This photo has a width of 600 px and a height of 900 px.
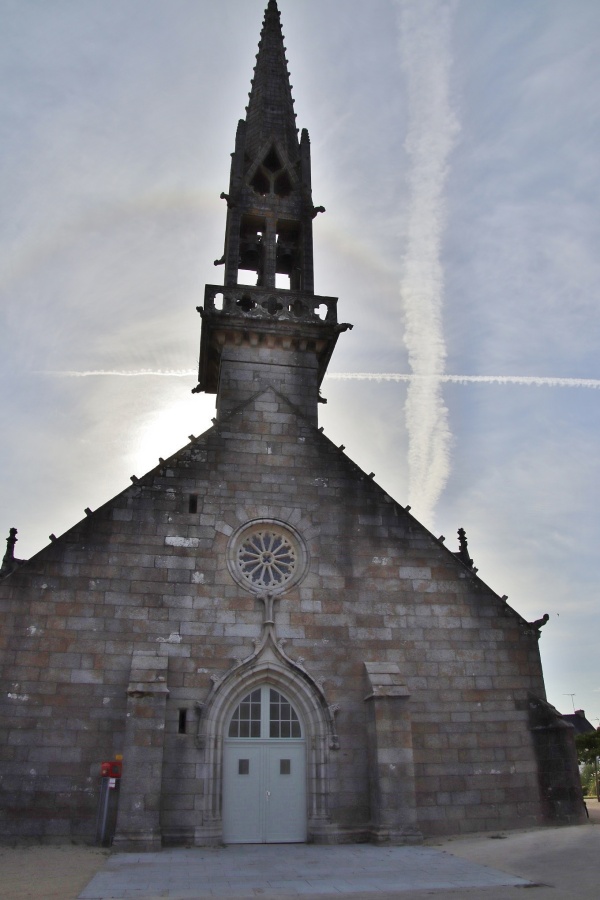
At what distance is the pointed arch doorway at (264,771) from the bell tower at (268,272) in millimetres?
7571

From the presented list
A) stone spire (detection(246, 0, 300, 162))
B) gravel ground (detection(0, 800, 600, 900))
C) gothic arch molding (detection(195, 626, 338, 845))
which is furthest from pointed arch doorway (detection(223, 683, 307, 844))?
stone spire (detection(246, 0, 300, 162))

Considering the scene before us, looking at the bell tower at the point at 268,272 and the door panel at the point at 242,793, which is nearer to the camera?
the door panel at the point at 242,793

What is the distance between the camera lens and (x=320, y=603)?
14.7 m

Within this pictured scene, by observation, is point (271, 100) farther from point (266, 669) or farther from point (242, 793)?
point (242, 793)

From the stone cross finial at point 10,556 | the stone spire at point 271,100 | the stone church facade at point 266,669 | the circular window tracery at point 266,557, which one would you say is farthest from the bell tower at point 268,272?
the stone cross finial at point 10,556

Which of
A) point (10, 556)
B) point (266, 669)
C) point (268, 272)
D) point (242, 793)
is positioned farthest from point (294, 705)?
point (268, 272)

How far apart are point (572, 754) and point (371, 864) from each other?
5663 mm

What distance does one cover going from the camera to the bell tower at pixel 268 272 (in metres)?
18.5

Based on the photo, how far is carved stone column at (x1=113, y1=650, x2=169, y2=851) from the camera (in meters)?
11.8

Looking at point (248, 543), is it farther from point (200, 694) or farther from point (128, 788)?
point (128, 788)

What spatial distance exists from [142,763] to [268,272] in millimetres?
13901

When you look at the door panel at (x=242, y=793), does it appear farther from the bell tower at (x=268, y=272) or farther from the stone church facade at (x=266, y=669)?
the bell tower at (x=268, y=272)

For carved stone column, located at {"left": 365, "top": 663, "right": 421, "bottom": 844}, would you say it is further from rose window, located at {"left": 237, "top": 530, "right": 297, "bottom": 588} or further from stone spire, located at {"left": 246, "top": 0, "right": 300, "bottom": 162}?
stone spire, located at {"left": 246, "top": 0, "right": 300, "bottom": 162}

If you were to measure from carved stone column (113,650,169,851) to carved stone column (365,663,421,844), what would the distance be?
13.5ft
